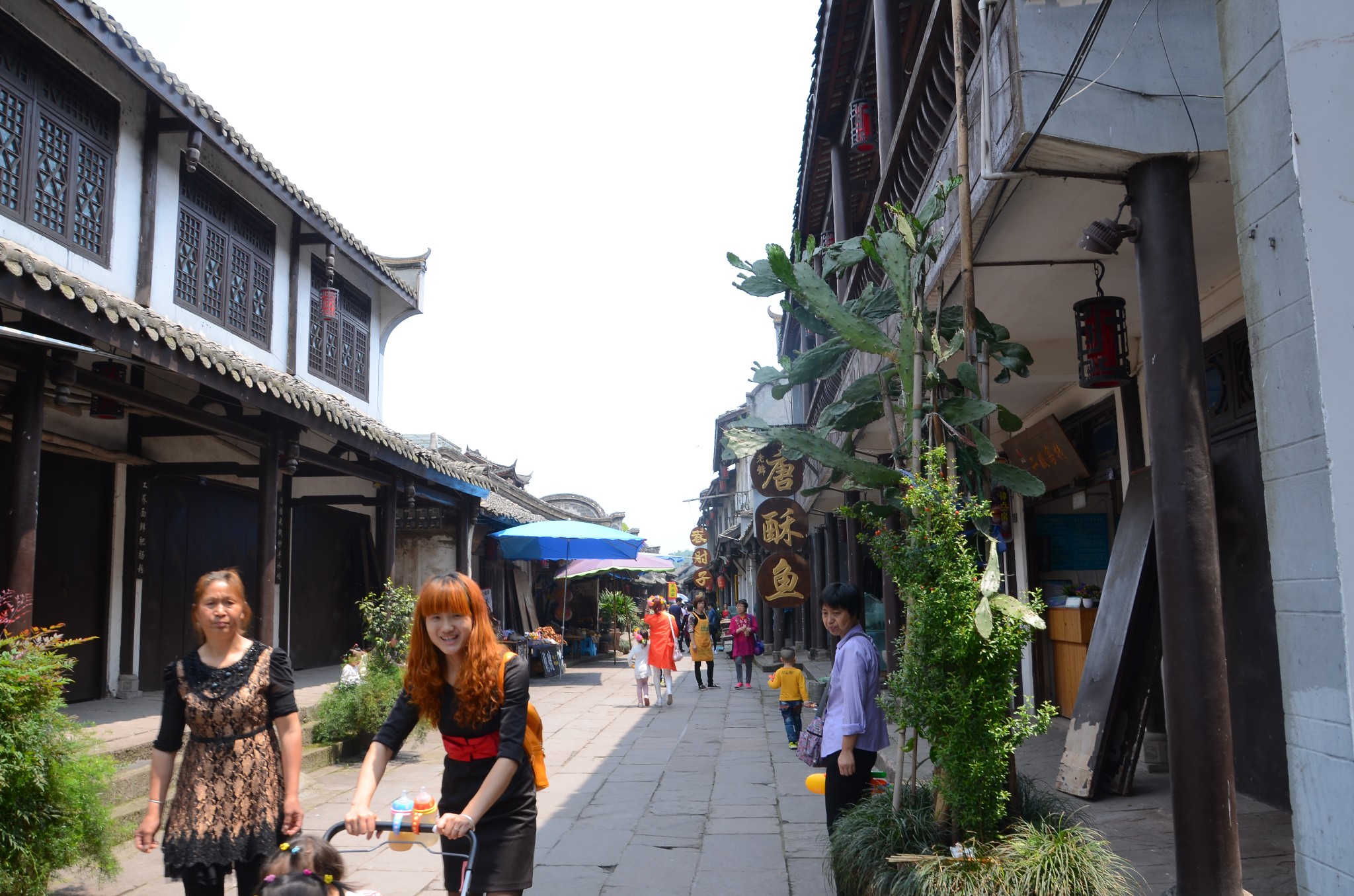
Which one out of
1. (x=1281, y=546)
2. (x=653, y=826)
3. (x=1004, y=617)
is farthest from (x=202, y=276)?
(x=1281, y=546)

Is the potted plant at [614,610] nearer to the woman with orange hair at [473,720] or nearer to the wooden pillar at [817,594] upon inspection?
the wooden pillar at [817,594]

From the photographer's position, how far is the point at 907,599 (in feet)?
14.0

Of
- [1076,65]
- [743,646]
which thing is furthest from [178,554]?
Answer: [1076,65]

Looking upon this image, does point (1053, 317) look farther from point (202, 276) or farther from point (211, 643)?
point (202, 276)

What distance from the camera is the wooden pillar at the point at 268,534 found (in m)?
8.95

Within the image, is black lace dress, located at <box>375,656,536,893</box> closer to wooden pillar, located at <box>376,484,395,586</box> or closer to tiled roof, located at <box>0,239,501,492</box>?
tiled roof, located at <box>0,239,501,492</box>

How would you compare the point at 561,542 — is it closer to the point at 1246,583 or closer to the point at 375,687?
the point at 375,687

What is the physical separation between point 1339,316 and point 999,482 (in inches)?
71.5

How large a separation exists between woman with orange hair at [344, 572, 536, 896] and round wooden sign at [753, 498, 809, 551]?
37.6 ft

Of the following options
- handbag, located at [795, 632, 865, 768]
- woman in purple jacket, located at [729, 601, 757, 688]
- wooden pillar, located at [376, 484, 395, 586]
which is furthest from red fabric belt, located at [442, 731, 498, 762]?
woman in purple jacket, located at [729, 601, 757, 688]

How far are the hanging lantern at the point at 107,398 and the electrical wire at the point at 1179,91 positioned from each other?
6818 millimetres

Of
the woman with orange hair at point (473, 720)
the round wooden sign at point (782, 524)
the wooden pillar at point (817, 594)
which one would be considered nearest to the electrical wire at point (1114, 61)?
the woman with orange hair at point (473, 720)

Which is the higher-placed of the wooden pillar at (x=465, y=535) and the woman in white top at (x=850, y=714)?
the wooden pillar at (x=465, y=535)

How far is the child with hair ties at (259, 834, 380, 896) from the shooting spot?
2.62m
